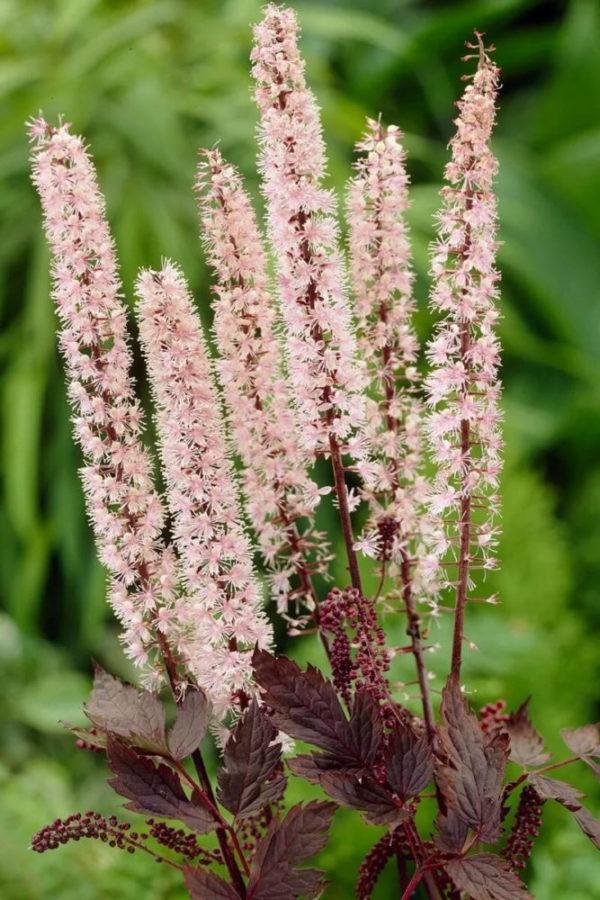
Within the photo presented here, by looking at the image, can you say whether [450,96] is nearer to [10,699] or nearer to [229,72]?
[229,72]

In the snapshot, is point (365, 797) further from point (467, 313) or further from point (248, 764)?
point (467, 313)

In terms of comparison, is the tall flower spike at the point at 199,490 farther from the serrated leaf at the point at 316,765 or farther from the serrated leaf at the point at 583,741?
the serrated leaf at the point at 583,741

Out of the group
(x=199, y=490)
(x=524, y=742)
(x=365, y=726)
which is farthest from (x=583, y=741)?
(x=199, y=490)

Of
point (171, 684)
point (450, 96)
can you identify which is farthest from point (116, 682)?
point (450, 96)

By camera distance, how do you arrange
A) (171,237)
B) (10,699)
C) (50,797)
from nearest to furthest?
(50,797)
(10,699)
(171,237)

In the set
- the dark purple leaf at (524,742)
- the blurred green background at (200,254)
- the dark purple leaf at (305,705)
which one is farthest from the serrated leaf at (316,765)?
the blurred green background at (200,254)

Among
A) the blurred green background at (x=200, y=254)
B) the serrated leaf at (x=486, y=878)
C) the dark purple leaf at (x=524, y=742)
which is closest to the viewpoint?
the serrated leaf at (x=486, y=878)

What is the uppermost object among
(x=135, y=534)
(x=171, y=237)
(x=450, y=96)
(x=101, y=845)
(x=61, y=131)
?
(x=450, y=96)
